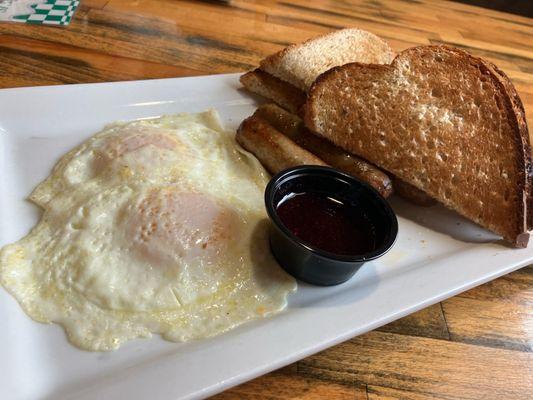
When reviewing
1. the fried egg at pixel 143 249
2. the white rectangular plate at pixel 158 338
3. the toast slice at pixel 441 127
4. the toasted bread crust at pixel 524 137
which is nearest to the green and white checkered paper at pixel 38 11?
the white rectangular plate at pixel 158 338

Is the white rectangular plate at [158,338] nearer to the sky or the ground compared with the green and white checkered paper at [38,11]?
nearer to the ground

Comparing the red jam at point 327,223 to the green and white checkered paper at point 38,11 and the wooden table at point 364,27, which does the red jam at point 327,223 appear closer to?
the wooden table at point 364,27

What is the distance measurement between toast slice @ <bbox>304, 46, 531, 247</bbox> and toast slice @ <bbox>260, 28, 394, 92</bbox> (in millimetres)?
258

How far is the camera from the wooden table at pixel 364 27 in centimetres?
138

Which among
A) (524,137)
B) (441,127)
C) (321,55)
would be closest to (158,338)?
(441,127)

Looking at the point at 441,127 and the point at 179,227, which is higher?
the point at 441,127

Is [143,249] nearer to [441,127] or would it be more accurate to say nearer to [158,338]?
[158,338]

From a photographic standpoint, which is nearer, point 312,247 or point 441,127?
point 312,247

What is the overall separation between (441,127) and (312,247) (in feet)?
3.33

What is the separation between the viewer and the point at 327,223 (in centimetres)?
162

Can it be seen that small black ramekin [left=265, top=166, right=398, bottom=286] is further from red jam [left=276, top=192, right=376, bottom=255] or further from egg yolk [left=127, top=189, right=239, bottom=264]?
egg yolk [left=127, top=189, right=239, bottom=264]

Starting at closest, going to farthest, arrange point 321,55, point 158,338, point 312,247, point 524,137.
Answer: point 158,338 < point 312,247 < point 524,137 < point 321,55

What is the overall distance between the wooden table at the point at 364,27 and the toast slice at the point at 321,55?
1.64ft

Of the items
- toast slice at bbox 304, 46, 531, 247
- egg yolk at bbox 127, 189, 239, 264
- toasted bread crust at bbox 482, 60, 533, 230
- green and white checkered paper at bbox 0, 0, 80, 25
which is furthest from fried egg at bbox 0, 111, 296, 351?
green and white checkered paper at bbox 0, 0, 80, 25
